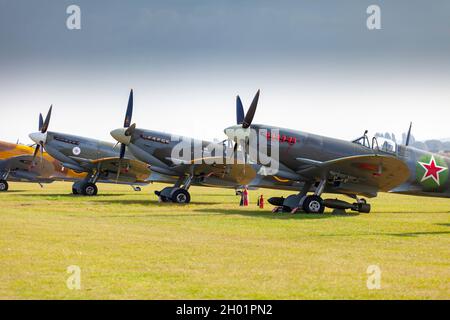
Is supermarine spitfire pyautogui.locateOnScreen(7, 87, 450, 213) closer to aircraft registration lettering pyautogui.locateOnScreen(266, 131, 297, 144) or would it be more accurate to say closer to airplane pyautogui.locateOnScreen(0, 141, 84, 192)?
aircraft registration lettering pyautogui.locateOnScreen(266, 131, 297, 144)

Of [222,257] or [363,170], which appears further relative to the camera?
[363,170]

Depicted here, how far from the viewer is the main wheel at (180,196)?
2520 cm

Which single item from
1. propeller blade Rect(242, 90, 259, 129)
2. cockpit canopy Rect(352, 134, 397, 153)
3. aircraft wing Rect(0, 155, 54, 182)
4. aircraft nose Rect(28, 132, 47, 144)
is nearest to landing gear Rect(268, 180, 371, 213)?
cockpit canopy Rect(352, 134, 397, 153)

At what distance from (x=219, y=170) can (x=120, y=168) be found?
7.01 metres

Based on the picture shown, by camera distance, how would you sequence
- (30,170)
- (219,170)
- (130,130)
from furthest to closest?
(30,170) → (130,130) → (219,170)

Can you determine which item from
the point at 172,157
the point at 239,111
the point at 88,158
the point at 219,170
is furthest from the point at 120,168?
the point at 239,111

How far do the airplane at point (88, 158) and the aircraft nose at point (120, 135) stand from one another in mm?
4587

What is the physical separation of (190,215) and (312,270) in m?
9.71

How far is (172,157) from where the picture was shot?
26.6 meters

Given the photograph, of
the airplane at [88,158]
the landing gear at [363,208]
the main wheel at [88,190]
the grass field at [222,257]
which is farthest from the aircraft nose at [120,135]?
the landing gear at [363,208]

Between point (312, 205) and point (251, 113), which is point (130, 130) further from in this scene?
point (312, 205)

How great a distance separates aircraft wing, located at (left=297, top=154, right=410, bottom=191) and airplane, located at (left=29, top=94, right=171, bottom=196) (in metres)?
13.1
